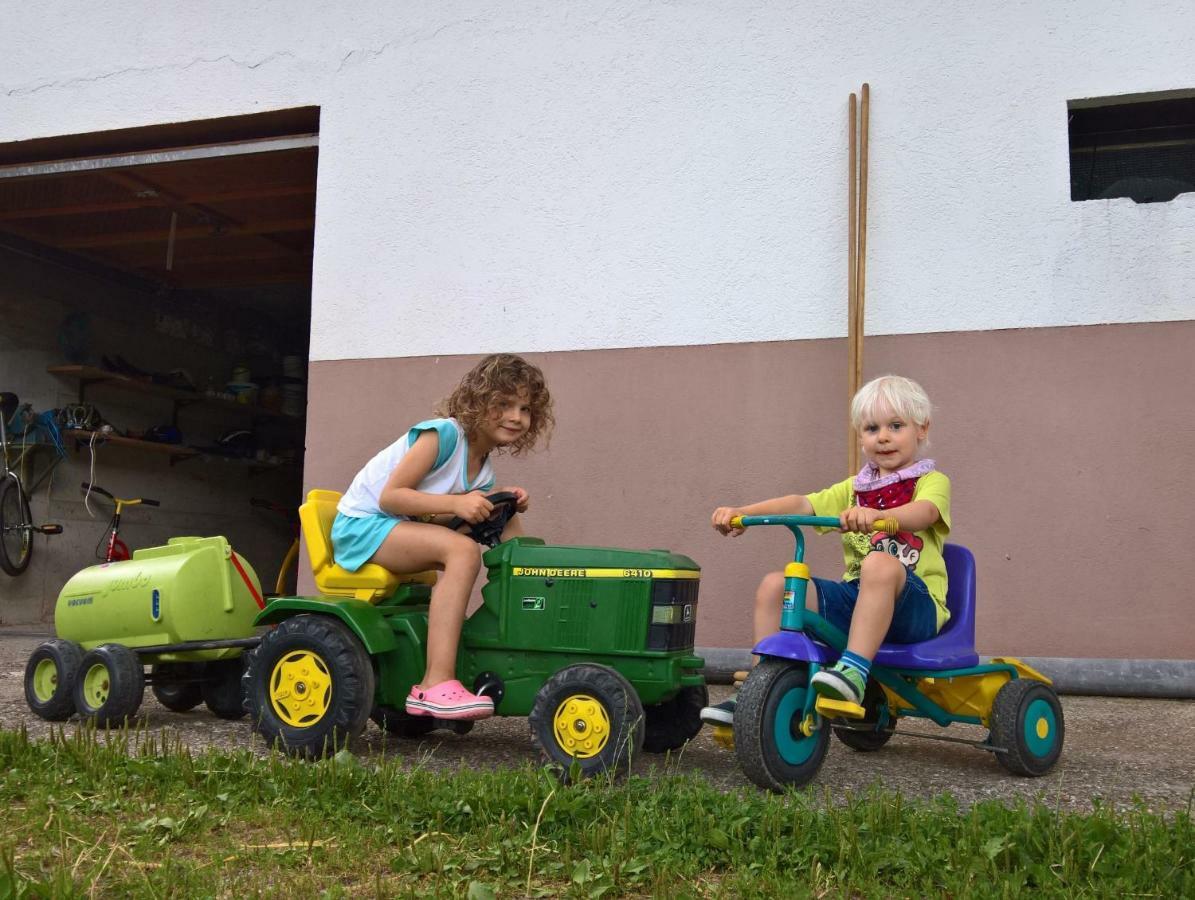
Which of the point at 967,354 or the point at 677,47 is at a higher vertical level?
the point at 677,47

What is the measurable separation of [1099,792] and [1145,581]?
75.0 inches

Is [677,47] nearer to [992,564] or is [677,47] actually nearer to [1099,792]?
[992,564]

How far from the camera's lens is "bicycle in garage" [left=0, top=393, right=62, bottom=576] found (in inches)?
292

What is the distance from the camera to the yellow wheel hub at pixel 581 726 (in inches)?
104

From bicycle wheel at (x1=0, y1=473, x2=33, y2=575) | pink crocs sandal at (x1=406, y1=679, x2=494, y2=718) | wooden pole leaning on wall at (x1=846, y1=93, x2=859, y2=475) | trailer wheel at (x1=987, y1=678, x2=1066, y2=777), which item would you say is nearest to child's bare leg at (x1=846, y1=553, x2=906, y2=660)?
trailer wheel at (x1=987, y1=678, x2=1066, y2=777)

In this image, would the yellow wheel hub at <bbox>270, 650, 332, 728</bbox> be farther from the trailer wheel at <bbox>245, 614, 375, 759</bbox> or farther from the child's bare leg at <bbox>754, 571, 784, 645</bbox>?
the child's bare leg at <bbox>754, 571, 784, 645</bbox>

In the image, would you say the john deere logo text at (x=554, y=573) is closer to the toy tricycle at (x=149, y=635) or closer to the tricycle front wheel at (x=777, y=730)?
the tricycle front wheel at (x=777, y=730)

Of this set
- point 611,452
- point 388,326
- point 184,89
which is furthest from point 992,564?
point 184,89

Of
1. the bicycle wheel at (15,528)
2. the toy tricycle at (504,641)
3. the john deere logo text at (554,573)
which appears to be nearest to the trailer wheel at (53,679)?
the toy tricycle at (504,641)

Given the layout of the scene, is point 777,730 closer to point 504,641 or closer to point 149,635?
point 504,641

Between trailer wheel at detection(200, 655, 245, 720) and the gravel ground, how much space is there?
0.17 ft

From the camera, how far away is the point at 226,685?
367cm

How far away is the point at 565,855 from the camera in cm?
193

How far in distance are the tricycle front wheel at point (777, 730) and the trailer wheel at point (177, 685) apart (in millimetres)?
1995
